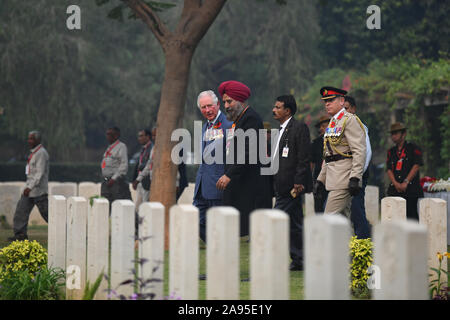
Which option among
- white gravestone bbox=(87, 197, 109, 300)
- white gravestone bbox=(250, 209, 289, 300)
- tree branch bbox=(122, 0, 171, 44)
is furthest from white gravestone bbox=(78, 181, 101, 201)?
white gravestone bbox=(250, 209, 289, 300)

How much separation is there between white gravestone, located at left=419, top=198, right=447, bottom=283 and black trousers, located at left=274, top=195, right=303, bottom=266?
2.54m

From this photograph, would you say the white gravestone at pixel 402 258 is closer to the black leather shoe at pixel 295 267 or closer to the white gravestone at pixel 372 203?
the black leather shoe at pixel 295 267

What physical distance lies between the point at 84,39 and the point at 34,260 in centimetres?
1929

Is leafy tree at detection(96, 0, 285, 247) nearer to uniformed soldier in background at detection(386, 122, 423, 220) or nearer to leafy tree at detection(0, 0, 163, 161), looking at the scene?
uniformed soldier in background at detection(386, 122, 423, 220)

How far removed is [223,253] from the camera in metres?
3.88

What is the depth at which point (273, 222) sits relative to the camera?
356cm

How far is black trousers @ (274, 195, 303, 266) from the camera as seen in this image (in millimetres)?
8414

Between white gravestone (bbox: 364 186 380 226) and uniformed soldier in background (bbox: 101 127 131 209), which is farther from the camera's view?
white gravestone (bbox: 364 186 380 226)

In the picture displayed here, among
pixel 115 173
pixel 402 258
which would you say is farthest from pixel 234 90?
pixel 115 173

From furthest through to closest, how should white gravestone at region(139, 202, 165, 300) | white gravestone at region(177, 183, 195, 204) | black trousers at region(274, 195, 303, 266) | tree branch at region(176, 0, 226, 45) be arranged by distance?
white gravestone at region(177, 183, 195, 204) < tree branch at region(176, 0, 226, 45) < black trousers at region(274, 195, 303, 266) < white gravestone at region(139, 202, 165, 300)

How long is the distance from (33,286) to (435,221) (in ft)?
9.67

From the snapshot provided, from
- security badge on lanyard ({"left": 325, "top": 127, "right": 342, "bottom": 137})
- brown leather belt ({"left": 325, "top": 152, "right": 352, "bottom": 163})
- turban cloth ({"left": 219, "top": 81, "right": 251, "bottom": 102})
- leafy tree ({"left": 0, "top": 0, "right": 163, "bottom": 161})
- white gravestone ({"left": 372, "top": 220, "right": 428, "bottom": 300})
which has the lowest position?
white gravestone ({"left": 372, "top": 220, "right": 428, "bottom": 300})

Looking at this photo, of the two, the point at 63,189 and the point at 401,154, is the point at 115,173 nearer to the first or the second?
the point at 63,189
